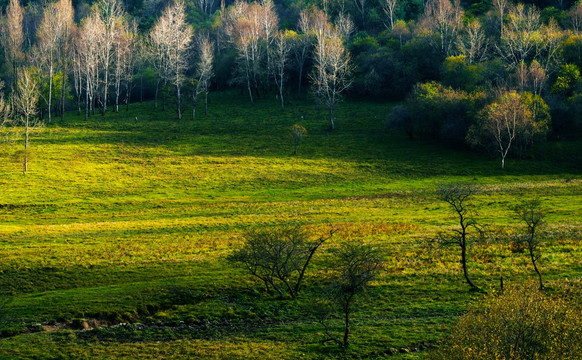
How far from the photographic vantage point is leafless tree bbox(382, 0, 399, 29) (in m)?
151

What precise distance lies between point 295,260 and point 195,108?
93321mm

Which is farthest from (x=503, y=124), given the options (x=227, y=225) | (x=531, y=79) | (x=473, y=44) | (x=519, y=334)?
(x=519, y=334)

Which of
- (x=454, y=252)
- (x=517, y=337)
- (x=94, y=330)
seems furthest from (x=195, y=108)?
(x=517, y=337)

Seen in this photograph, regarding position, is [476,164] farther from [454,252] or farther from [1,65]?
[1,65]

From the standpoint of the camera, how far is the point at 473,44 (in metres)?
114

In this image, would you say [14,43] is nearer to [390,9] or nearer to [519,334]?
[390,9]

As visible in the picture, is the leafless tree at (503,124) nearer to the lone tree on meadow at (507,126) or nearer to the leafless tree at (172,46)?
the lone tree on meadow at (507,126)

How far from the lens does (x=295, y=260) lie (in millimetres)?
39062

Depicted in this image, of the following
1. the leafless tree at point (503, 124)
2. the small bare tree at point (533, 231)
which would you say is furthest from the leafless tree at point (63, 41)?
the small bare tree at point (533, 231)

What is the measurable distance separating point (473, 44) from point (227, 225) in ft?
253

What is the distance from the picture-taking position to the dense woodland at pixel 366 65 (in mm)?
95312

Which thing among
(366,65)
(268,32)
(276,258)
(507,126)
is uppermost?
(268,32)

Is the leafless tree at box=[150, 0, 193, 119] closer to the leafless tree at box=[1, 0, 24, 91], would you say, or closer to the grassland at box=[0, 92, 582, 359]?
the grassland at box=[0, 92, 582, 359]

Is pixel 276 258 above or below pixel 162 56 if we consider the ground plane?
below
